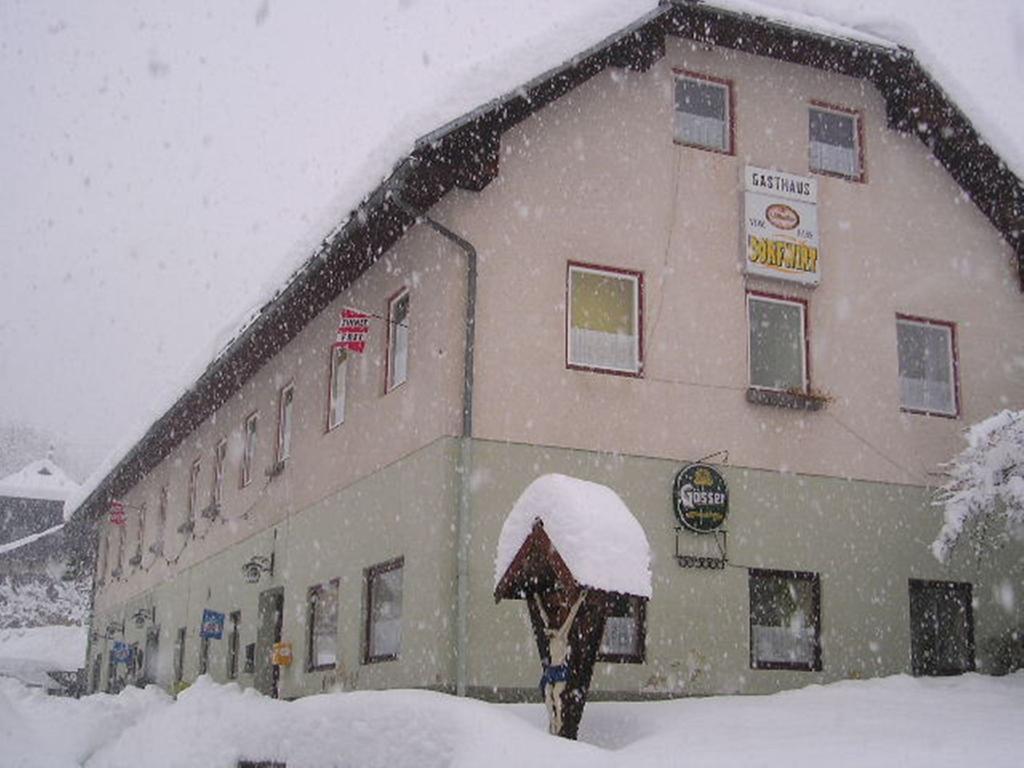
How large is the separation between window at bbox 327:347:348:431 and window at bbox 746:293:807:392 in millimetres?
5079

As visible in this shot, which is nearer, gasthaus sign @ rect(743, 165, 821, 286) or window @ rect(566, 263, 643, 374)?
window @ rect(566, 263, 643, 374)

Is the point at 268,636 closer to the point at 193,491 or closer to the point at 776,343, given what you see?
the point at 193,491

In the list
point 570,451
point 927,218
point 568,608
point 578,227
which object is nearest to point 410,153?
point 578,227

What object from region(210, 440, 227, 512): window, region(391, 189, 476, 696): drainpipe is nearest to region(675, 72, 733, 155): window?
region(391, 189, 476, 696): drainpipe

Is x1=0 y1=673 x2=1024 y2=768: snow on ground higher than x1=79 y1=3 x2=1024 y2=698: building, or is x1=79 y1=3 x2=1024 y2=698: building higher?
x1=79 y1=3 x2=1024 y2=698: building

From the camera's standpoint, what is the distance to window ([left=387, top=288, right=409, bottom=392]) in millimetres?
13292

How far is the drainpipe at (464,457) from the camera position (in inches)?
436

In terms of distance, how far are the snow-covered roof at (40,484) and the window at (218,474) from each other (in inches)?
1803

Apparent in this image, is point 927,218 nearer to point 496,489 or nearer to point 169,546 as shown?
point 496,489

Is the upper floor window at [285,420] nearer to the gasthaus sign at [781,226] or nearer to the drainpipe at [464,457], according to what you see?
the drainpipe at [464,457]

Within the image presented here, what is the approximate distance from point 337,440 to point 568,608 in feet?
24.6

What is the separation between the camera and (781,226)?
13523 millimetres

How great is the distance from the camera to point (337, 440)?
14875 millimetres

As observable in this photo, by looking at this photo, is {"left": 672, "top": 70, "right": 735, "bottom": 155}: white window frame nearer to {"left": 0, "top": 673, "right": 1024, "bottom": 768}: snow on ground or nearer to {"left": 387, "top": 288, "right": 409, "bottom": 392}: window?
{"left": 387, "top": 288, "right": 409, "bottom": 392}: window
